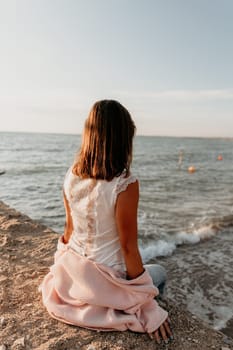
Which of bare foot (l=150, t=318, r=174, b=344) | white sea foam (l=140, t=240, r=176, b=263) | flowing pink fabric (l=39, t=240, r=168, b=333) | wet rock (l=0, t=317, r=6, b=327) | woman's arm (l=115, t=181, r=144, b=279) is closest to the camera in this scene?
woman's arm (l=115, t=181, r=144, b=279)

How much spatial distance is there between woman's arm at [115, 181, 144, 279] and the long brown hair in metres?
0.14

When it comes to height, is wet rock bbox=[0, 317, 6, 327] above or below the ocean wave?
above

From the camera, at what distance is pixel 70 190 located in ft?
7.83

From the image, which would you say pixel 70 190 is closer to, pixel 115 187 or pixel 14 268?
pixel 115 187

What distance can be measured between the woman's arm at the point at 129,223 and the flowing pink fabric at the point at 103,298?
0.15 meters

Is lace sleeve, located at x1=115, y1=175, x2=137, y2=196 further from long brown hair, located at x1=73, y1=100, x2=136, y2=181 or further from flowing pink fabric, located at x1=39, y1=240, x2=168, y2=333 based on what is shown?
flowing pink fabric, located at x1=39, y1=240, x2=168, y2=333

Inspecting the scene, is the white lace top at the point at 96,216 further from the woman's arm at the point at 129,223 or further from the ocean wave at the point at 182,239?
the ocean wave at the point at 182,239

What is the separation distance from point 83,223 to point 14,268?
67.7 inches

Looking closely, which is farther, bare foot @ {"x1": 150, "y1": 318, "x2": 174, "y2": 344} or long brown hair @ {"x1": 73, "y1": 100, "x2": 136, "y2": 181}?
bare foot @ {"x1": 150, "y1": 318, "x2": 174, "y2": 344}

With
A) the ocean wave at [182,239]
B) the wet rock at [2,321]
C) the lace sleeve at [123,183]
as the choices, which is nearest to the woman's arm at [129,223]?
the lace sleeve at [123,183]

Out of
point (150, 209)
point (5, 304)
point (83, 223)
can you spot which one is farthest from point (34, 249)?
point (150, 209)

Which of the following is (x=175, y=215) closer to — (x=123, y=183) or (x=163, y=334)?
(x=163, y=334)

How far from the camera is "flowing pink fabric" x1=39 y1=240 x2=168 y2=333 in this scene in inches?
91.7

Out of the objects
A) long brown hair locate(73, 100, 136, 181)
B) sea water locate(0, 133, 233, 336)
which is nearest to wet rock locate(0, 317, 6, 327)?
long brown hair locate(73, 100, 136, 181)
